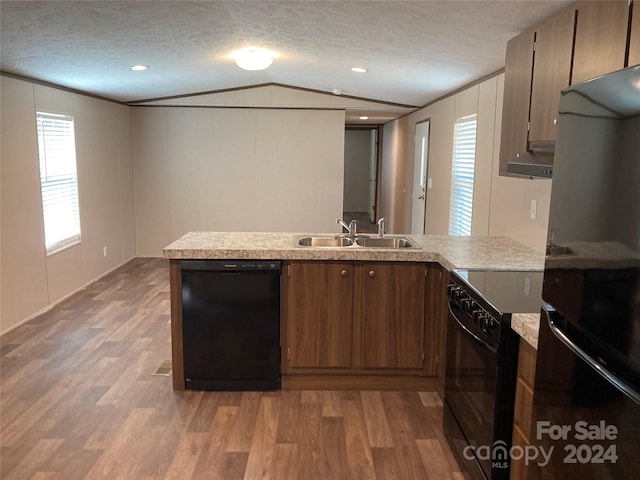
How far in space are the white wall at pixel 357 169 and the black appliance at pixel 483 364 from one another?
416 inches

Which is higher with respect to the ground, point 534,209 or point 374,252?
point 534,209

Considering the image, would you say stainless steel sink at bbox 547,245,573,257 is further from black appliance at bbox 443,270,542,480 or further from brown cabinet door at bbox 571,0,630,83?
brown cabinet door at bbox 571,0,630,83

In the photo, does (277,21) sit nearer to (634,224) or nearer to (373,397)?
(373,397)

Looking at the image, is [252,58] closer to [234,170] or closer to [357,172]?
[234,170]

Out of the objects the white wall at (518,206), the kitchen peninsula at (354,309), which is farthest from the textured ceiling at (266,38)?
the kitchen peninsula at (354,309)

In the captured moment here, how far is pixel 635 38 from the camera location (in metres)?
1.83

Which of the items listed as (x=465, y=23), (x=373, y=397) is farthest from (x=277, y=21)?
(x=373, y=397)

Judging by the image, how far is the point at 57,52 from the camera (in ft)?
12.5

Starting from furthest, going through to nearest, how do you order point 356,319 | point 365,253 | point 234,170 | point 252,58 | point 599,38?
point 234,170 → point 252,58 → point 356,319 → point 365,253 → point 599,38

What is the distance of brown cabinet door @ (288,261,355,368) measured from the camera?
324 cm

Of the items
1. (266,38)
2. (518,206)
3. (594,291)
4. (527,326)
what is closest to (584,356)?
(594,291)

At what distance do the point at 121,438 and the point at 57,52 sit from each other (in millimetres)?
2746

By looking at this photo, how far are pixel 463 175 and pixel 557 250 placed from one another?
3.73 m

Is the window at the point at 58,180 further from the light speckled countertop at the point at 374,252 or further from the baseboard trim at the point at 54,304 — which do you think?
the light speckled countertop at the point at 374,252
